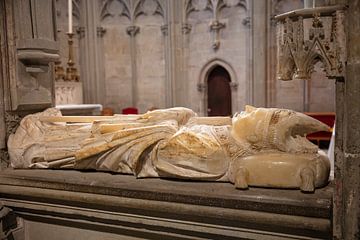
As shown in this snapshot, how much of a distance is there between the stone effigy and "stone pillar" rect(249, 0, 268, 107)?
224 inches

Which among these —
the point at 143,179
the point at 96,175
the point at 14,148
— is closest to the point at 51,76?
the point at 14,148

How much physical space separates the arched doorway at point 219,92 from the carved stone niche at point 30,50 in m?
6.30

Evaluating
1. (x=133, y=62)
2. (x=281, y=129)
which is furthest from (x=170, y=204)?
(x=133, y=62)

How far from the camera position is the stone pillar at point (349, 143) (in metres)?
1.44

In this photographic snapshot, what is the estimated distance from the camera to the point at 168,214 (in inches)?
77.2

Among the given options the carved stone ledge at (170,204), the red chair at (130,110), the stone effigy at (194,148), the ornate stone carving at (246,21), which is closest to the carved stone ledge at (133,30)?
the red chair at (130,110)

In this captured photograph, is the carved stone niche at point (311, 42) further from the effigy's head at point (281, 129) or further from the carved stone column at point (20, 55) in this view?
the carved stone column at point (20, 55)

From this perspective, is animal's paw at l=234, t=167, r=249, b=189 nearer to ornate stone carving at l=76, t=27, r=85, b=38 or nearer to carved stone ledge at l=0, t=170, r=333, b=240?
carved stone ledge at l=0, t=170, r=333, b=240

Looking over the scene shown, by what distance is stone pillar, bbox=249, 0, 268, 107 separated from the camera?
7848 mm

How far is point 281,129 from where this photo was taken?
72.5 inches

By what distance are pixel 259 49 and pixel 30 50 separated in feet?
19.7

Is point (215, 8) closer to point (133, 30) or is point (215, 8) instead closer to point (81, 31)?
point (133, 30)

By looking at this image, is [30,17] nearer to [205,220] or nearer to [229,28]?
[205,220]

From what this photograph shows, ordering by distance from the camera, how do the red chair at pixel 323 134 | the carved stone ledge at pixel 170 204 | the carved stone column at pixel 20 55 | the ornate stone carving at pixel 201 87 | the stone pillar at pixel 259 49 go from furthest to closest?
the ornate stone carving at pixel 201 87, the stone pillar at pixel 259 49, the red chair at pixel 323 134, the carved stone column at pixel 20 55, the carved stone ledge at pixel 170 204
